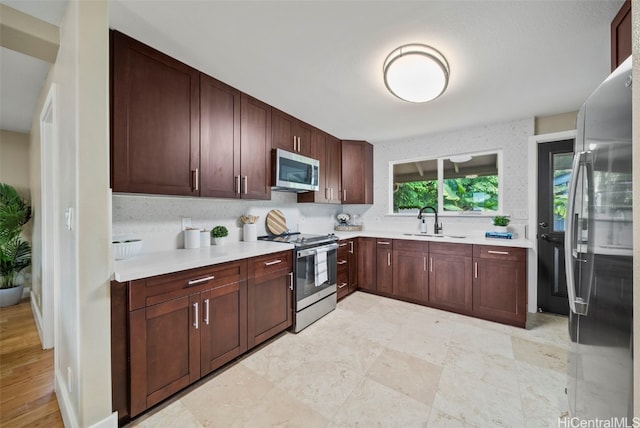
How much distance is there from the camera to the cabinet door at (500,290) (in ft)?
8.55

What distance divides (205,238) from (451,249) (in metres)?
2.74

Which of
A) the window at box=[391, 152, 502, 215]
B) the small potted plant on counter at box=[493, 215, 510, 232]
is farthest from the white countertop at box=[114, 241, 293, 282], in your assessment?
the small potted plant on counter at box=[493, 215, 510, 232]

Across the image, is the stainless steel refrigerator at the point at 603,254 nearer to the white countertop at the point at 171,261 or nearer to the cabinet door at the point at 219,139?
the white countertop at the point at 171,261

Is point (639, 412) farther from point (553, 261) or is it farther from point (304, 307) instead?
point (553, 261)

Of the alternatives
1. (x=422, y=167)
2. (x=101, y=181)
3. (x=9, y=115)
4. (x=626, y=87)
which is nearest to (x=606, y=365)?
(x=626, y=87)

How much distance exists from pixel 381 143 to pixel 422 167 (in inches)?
30.7

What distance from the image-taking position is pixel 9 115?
290 centimetres

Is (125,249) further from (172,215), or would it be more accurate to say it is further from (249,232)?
(249,232)

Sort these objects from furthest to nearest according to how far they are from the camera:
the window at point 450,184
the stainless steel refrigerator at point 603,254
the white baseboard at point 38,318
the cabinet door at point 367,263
A: the cabinet door at point 367,263
the window at point 450,184
the white baseboard at point 38,318
the stainless steel refrigerator at point 603,254

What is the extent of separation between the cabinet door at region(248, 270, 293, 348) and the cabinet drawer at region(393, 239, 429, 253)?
166 centimetres

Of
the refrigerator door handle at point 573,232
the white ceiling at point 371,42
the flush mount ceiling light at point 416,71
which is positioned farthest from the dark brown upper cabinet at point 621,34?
the flush mount ceiling light at point 416,71

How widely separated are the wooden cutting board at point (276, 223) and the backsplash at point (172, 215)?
0.21 feet

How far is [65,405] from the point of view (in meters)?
1.49

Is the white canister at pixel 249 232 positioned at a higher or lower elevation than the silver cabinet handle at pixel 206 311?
higher
